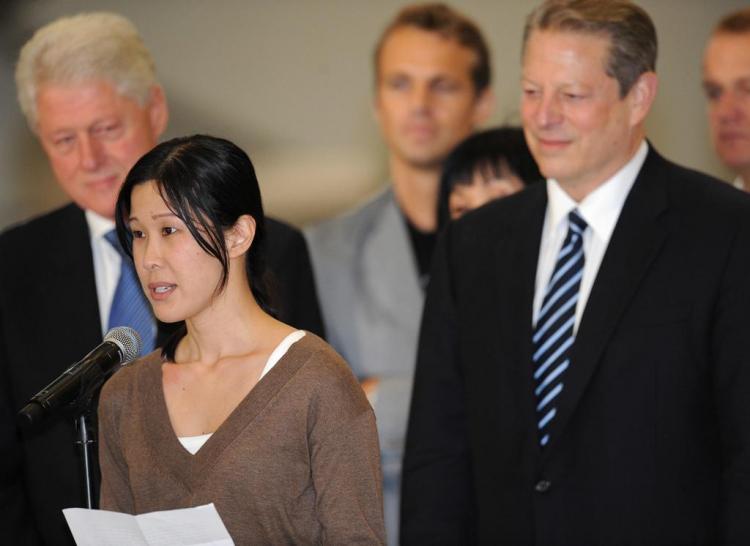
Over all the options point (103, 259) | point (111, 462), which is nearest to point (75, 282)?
point (103, 259)

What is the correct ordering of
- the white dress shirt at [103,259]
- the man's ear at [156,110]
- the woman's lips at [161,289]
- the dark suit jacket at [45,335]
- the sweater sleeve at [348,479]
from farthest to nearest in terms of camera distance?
1. the man's ear at [156,110]
2. the white dress shirt at [103,259]
3. the dark suit jacket at [45,335]
4. the woman's lips at [161,289]
5. the sweater sleeve at [348,479]

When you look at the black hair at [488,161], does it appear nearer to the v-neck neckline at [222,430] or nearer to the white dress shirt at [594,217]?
the white dress shirt at [594,217]

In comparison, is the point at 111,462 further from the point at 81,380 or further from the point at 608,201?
the point at 608,201

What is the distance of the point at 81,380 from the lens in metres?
2.06

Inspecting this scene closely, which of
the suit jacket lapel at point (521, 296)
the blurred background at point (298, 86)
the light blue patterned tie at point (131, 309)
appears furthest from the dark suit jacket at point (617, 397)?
the blurred background at point (298, 86)

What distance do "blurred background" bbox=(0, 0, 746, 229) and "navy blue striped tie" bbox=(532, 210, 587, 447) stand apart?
211cm

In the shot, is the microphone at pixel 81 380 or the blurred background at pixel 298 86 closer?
the microphone at pixel 81 380

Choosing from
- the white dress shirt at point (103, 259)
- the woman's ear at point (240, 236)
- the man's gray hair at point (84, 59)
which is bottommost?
the white dress shirt at point (103, 259)

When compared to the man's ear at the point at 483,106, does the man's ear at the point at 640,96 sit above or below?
above

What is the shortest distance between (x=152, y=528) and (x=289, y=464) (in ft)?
0.81

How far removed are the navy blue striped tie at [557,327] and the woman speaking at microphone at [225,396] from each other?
70 centimetres

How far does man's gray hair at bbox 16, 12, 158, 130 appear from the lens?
3.11 m

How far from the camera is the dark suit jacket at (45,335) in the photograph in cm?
294

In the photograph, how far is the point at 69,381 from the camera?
2.04m
